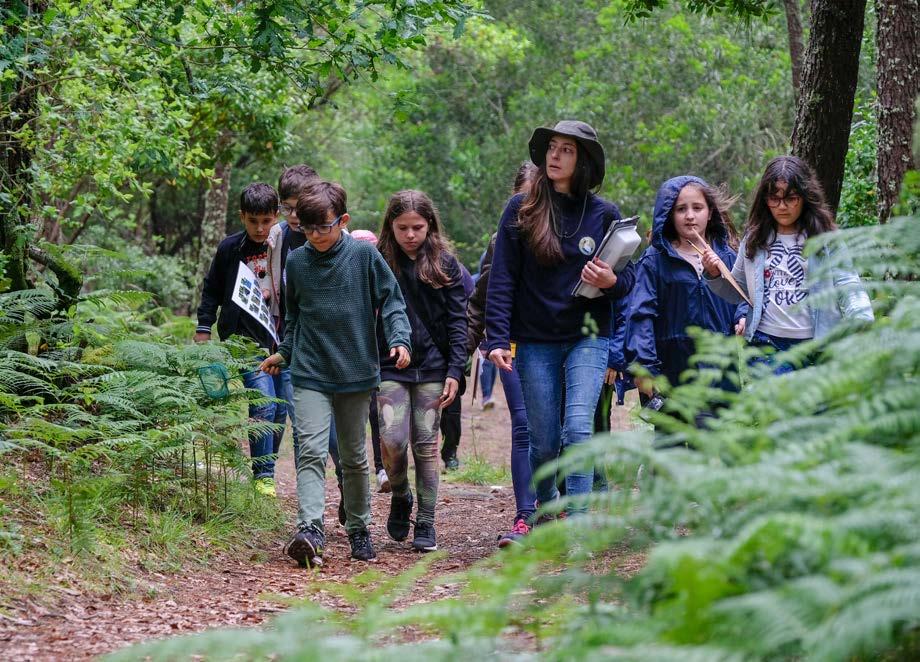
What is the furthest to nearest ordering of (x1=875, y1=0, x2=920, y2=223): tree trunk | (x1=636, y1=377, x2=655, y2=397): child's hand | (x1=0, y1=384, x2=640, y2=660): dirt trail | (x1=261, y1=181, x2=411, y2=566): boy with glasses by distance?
(x1=875, y1=0, x2=920, y2=223): tree trunk < (x1=261, y1=181, x2=411, y2=566): boy with glasses < (x1=0, y1=384, x2=640, y2=660): dirt trail < (x1=636, y1=377, x2=655, y2=397): child's hand

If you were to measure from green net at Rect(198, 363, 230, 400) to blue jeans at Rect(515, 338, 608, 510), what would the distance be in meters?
2.12

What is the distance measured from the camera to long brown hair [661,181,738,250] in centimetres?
712

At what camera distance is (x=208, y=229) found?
1991cm

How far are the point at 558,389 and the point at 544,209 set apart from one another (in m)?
1.05

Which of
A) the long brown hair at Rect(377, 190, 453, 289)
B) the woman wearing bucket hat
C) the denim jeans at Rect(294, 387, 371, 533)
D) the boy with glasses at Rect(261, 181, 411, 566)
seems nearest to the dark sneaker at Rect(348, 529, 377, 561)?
the denim jeans at Rect(294, 387, 371, 533)

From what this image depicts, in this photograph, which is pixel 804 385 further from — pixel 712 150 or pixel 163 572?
pixel 712 150

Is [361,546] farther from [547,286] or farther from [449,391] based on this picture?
[547,286]

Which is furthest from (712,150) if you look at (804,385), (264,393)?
(804,385)

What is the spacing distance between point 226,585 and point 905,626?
443cm

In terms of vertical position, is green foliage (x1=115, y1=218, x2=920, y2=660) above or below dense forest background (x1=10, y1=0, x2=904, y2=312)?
below

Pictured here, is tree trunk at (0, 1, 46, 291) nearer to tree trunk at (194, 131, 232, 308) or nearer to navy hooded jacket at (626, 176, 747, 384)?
navy hooded jacket at (626, 176, 747, 384)

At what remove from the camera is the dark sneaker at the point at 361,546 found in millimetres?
7207

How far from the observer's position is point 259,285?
8719mm

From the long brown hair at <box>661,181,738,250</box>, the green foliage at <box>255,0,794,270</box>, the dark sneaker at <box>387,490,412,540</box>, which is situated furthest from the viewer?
the green foliage at <box>255,0,794,270</box>
